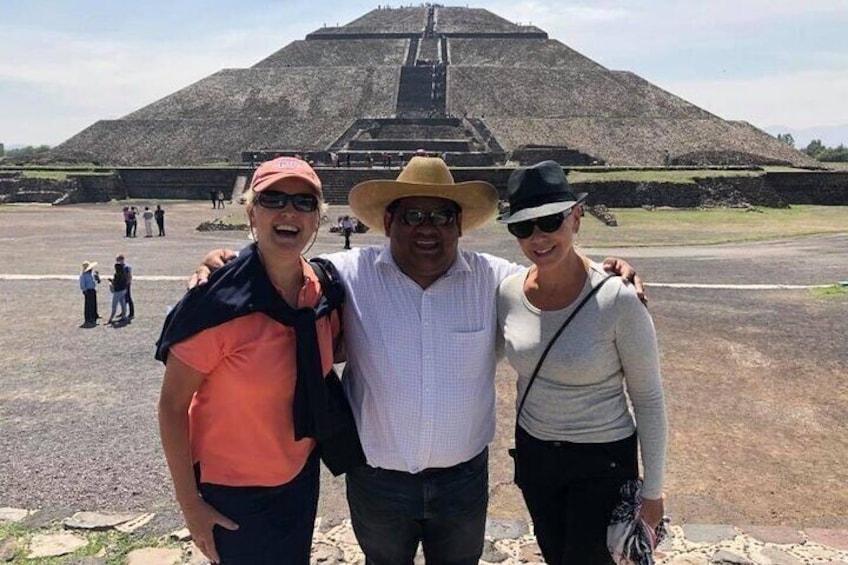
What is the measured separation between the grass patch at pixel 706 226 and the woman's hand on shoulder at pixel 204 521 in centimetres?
1680

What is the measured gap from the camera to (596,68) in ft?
202

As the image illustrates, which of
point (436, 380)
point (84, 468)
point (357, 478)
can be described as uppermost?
point (436, 380)

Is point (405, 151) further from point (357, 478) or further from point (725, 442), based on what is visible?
point (357, 478)

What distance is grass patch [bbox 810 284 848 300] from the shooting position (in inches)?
466

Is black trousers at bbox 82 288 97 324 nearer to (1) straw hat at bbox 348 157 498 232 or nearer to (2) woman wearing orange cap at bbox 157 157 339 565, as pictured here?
(1) straw hat at bbox 348 157 498 232

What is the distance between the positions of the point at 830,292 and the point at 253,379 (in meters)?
12.2

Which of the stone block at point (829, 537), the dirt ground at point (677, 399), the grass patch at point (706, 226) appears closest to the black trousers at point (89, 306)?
the dirt ground at point (677, 399)

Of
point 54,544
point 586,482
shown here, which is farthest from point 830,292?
point 54,544

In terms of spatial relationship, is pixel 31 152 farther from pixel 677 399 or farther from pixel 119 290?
pixel 677 399

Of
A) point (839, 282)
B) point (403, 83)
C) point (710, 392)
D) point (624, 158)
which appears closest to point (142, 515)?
point (710, 392)

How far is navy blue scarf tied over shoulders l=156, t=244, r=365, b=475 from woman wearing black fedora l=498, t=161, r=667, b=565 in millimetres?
695

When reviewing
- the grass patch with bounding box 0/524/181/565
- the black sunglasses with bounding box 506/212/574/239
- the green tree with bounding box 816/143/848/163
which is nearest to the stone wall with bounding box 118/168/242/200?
the grass patch with bounding box 0/524/181/565

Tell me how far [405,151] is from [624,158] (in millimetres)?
13436

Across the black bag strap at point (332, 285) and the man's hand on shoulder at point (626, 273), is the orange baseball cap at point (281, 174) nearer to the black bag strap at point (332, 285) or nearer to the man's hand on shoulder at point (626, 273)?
the black bag strap at point (332, 285)
